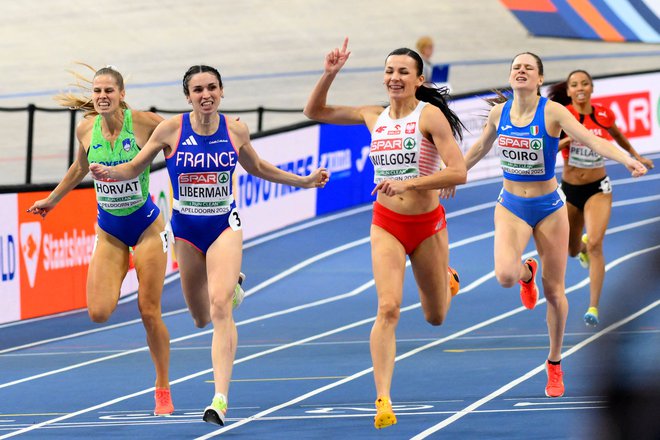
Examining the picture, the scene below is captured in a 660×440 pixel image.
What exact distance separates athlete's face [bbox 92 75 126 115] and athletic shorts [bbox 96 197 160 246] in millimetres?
724

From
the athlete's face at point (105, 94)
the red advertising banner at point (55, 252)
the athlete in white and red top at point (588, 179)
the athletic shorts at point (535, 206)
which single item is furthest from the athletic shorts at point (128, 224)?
the red advertising banner at point (55, 252)

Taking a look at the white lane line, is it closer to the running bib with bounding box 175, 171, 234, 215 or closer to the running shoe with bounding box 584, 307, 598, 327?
the running shoe with bounding box 584, 307, 598, 327

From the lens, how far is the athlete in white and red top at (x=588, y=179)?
522 inches

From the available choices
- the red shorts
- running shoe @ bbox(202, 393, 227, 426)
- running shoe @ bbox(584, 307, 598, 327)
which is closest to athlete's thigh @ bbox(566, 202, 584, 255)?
running shoe @ bbox(584, 307, 598, 327)

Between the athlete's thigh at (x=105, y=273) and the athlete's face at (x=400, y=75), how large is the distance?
2.30 m

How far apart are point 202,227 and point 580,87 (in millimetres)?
5889

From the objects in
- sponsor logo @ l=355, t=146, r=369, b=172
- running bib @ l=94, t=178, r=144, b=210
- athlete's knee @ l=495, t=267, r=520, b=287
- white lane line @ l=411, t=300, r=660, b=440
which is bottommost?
white lane line @ l=411, t=300, r=660, b=440

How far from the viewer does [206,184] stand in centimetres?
875

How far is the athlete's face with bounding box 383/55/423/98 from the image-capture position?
856 centimetres

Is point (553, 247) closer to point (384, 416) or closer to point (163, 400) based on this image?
point (384, 416)

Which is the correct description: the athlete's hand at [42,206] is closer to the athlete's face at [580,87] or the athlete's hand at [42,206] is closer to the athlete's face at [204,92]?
the athlete's face at [204,92]

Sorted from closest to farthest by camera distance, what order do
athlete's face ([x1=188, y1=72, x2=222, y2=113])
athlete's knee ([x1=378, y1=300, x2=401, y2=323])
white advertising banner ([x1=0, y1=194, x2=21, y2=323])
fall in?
athlete's knee ([x1=378, y1=300, x2=401, y2=323]), athlete's face ([x1=188, y1=72, x2=222, y2=113]), white advertising banner ([x1=0, y1=194, x2=21, y2=323])

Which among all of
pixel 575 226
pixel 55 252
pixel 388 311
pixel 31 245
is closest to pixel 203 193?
pixel 388 311

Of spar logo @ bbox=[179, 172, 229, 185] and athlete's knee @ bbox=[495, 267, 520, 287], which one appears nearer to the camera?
spar logo @ bbox=[179, 172, 229, 185]
